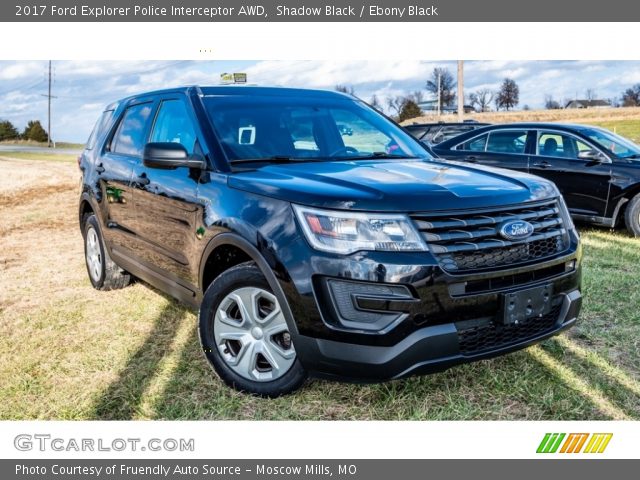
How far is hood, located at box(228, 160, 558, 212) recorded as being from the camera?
2824 millimetres

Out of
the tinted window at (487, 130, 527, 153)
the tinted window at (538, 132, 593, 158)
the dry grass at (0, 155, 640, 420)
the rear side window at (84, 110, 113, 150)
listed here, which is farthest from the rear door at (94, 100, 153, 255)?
the tinted window at (538, 132, 593, 158)

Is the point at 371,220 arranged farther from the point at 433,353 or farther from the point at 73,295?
the point at 73,295

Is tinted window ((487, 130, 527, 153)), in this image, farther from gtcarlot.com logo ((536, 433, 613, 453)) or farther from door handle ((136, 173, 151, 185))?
gtcarlot.com logo ((536, 433, 613, 453))

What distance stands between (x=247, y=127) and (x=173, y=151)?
532 mm

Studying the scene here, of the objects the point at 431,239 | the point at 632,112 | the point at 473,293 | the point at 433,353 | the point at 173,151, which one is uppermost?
the point at 632,112

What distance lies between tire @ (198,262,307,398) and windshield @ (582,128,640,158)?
261 inches

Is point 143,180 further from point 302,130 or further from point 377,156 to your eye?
point 377,156

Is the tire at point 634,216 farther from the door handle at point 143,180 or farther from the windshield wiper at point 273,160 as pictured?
the door handle at point 143,180

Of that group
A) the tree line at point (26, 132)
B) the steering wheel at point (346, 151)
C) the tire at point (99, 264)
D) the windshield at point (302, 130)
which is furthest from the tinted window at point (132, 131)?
the tree line at point (26, 132)

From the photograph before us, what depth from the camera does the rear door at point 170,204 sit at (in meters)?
3.76

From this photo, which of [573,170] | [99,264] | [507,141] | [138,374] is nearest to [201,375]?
[138,374]

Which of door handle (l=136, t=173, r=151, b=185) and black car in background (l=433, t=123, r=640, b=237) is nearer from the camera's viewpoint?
door handle (l=136, t=173, r=151, b=185)

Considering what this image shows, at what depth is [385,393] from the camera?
3.42 metres

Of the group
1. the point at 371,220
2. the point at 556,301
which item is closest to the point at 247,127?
the point at 371,220
